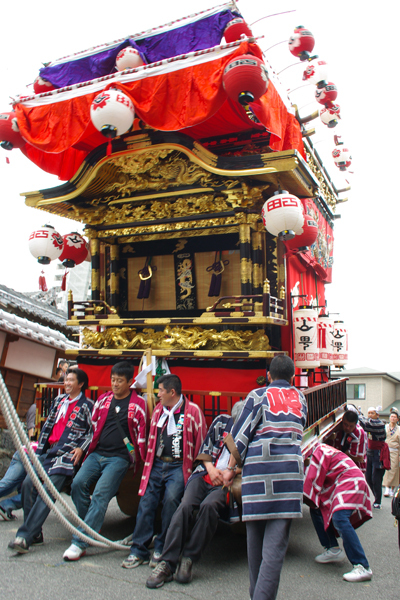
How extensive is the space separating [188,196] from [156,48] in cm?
289

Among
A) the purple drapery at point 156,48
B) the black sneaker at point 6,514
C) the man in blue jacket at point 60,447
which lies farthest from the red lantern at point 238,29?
the black sneaker at point 6,514

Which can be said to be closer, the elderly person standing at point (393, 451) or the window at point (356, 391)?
the elderly person standing at point (393, 451)

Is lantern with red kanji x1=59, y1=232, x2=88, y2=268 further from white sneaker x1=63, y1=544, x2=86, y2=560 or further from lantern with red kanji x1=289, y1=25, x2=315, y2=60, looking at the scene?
white sneaker x1=63, y1=544, x2=86, y2=560

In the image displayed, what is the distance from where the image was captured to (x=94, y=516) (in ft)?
15.7

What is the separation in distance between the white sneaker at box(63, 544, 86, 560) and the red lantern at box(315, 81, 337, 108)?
944cm

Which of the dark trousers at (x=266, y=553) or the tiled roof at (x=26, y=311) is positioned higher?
the tiled roof at (x=26, y=311)

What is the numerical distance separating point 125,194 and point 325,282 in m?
6.48

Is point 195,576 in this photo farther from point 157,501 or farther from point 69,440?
point 69,440

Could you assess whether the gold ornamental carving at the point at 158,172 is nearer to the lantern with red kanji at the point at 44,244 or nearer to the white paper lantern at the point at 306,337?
the lantern with red kanji at the point at 44,244

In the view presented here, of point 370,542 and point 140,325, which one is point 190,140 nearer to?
point 140,325

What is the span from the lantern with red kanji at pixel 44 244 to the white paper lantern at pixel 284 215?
415cm

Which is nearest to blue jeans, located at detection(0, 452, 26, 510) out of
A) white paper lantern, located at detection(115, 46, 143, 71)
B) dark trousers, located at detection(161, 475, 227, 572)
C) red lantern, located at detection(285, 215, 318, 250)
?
dark trousers, located at detection(161, 475, 227, 572)

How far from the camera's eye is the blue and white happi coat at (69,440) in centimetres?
514

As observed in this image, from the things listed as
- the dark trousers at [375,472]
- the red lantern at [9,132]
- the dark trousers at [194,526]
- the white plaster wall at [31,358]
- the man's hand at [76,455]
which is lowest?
the dark trousers at [375,472]
